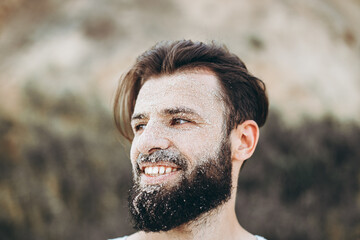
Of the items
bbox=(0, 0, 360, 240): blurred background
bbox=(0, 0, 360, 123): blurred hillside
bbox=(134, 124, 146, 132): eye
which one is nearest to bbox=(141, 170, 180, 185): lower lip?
bbox=(134, 124, 146, 132): eye

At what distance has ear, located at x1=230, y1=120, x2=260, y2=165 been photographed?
2855mm

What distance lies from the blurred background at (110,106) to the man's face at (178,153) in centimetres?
553

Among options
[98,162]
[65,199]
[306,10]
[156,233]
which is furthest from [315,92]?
[156,233]

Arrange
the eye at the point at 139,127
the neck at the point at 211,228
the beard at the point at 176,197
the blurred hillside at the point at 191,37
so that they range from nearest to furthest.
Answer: the beard at the point at 176,197, the neck at the point at 211,228, the eye at the point at 139,127, the blurred hillside at the point at 191,37

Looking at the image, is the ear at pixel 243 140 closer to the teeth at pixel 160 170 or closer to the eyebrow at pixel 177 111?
the eyebrow at pixel 177 111

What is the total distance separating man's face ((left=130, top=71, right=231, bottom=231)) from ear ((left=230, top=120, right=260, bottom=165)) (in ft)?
0.38

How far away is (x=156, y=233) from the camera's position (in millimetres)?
2730

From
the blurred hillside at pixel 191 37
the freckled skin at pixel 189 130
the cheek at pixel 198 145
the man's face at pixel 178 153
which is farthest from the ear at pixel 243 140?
the blurred hillside at pixel 191 37

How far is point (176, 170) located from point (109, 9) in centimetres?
831

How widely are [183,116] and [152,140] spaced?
0.90 ft

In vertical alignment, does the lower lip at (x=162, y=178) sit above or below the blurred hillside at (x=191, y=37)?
below

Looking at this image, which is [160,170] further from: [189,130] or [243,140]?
[243,140]

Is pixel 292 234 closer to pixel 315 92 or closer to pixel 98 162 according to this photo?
pixel 315 92

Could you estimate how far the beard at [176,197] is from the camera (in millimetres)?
2461
